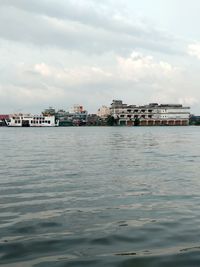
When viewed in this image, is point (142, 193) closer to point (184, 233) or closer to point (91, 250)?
point (184, 233)

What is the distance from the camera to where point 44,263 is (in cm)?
832

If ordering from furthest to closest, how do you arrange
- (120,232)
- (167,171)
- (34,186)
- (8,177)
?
(167,171)
(8,177)
(34,186)
(120,232)

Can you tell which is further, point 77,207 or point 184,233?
point 77,207

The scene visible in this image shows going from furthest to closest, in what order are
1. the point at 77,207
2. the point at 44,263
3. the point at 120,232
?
the point at 77,207 < the point at 120,232 < the point at 44,263

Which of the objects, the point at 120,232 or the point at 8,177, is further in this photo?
the point at 8,177

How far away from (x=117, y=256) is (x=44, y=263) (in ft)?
5.19

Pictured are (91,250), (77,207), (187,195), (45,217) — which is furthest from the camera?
(187,195)

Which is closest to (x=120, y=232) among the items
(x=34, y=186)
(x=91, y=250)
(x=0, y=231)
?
(x=91, y=250)

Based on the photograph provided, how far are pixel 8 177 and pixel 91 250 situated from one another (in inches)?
499

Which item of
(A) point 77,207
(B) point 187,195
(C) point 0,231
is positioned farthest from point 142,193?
(C) point 0,231

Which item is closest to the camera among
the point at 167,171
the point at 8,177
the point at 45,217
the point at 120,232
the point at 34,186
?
the point at 120,232

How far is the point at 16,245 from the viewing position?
31.0 feet

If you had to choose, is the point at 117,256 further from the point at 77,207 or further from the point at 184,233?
the point at 77,207

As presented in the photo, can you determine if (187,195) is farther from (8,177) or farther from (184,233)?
(8,177)
